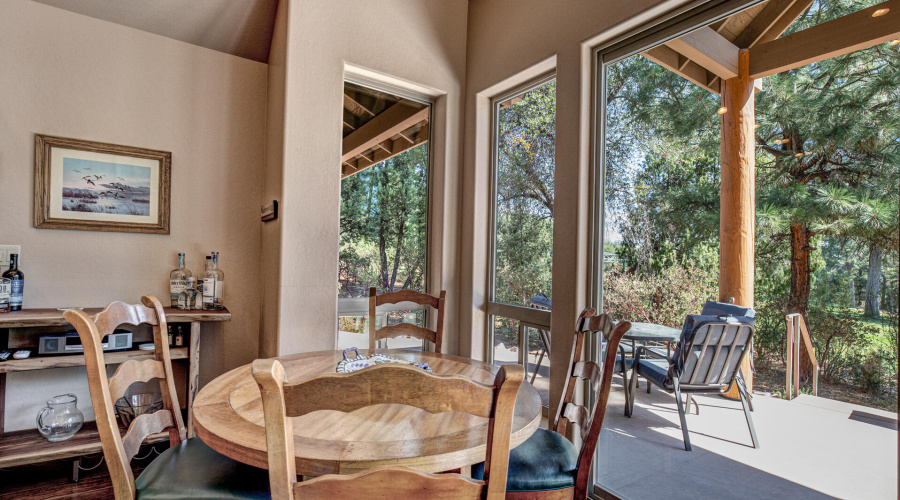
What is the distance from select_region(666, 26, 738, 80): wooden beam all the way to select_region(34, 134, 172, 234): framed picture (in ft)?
9.83

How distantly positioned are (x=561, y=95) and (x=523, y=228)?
0.86 m

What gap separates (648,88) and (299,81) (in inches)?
76.1

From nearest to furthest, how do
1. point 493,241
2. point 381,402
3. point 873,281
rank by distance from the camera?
point 381,402, point 873,281, point 493,241

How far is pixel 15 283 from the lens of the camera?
2.21 m

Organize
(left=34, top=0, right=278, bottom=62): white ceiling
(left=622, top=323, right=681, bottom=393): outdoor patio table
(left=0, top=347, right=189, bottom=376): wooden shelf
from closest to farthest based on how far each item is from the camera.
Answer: (left=622, top=323, right=681, bottom=393): outdoor patio table → (left=0, top=347, right=189, bottom=376): wooden shelf → (left=34, top=0, right=278, bottom=62): white ceiling

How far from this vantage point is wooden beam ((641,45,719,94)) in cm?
191

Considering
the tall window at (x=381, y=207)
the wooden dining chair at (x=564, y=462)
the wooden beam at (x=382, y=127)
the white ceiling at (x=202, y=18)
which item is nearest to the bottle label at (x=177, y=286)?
the tall window at (x=381, y=207)

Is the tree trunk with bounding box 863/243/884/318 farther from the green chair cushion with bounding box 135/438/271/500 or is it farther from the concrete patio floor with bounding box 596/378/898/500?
the green chair cushion with bounding box 135/438/271/500

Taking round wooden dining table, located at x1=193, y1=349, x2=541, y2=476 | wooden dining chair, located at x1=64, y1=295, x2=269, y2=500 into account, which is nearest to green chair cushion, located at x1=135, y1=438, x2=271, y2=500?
wooden dining chair, located at x1=64, y1=295, x2=269, y2=500

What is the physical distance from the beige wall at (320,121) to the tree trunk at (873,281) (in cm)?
244

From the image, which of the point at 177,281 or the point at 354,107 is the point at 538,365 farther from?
the point at 177,281

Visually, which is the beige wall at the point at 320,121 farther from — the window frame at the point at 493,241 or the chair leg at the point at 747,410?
the chair leg at the point at 747,410

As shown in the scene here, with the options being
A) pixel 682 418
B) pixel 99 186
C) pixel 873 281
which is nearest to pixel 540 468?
pixel 682 418

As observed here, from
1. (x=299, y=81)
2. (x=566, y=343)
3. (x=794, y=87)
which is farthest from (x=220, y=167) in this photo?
(x=794, y=87)
